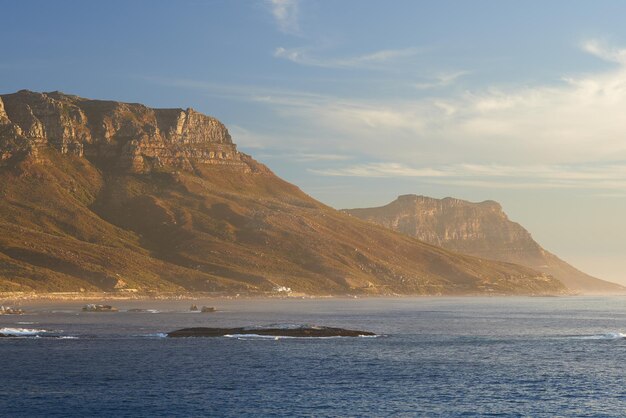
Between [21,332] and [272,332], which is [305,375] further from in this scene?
[21,332]

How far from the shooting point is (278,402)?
8669cm

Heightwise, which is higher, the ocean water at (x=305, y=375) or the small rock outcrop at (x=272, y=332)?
the small rock outcrop at (x=272, y=332)

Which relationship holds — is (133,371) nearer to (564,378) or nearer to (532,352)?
(564,378)

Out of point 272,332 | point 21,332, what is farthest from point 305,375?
point 21,332

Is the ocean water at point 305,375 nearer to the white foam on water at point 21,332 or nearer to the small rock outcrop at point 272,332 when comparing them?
the white foam on water at point 21,332

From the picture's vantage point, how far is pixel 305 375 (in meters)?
106

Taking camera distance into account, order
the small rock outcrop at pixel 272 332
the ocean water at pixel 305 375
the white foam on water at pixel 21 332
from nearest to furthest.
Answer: the ocean water at pixel 305 375
the white foam on water at pixel 21 332
the small rock outcrop at pixel 272 332

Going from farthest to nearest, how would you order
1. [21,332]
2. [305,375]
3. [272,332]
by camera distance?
[272,332]
[21,332]
[305,375]

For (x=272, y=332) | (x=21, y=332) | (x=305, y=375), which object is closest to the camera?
(x=305, y=375)

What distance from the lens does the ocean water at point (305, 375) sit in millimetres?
84188

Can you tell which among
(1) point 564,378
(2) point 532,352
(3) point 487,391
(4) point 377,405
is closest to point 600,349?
(2) point 532,352

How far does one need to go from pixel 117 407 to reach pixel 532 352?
258 feet

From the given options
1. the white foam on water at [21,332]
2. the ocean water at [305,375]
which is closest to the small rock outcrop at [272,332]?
the ocean water at [305,375]

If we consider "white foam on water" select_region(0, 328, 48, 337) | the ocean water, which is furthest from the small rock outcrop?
"white foam on water" select_region(0, 328, 48, 337)
